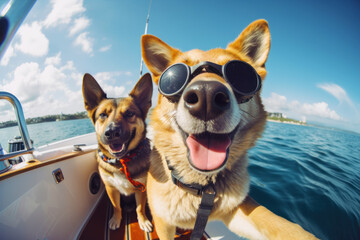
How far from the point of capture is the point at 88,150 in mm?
2572

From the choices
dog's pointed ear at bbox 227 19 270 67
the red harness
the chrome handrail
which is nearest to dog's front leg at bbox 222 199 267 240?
the red harness

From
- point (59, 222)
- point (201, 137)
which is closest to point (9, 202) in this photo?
point (59, 222)

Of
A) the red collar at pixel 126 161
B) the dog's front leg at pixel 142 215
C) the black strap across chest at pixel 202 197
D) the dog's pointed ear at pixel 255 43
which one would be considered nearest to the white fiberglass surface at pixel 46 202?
the red collar at pixel 126 161

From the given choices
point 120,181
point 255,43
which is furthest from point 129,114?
point 255,43

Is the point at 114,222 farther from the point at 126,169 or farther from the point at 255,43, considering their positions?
the point at 255,43

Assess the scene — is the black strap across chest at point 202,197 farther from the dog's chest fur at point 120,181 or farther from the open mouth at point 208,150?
the dog's chest fur at point 120,181

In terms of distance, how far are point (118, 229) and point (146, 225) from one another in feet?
1.59

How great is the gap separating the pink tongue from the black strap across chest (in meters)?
0.35

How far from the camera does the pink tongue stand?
1112 millimetres

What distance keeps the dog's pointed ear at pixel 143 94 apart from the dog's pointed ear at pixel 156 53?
34.7 inches

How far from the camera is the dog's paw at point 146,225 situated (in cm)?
222

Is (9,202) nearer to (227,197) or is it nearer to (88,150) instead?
(88,150)

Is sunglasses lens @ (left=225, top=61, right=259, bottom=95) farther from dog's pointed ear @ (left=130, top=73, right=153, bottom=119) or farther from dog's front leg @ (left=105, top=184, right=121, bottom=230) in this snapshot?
dog's front leg @ (left=105, top=184, right=121, bottom=230)

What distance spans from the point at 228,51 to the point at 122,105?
196cm
